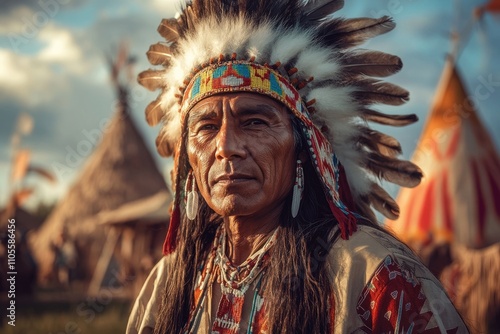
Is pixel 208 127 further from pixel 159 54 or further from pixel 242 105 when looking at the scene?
pixel 159 54

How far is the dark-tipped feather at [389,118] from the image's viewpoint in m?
2.68

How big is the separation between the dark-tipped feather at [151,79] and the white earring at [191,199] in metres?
0.50

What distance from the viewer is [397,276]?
197cm

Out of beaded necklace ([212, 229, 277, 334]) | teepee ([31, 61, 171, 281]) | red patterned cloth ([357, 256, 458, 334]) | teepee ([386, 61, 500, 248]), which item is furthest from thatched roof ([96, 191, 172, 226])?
red patterned cloth ([357, 256, 458, 334])

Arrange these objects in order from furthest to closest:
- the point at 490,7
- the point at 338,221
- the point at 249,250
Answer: the point at 490,7, the point at 249,250, the point at 338,221

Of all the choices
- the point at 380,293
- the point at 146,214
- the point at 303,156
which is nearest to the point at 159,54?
the point at 303,156

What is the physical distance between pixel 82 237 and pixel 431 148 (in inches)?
477

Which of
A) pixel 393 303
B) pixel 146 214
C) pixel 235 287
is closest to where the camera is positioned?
pixel 393 303

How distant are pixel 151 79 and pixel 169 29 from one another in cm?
27

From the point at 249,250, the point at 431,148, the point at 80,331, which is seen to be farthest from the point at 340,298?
the point at 431,148

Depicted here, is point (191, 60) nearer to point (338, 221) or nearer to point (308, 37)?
point (308, 37)

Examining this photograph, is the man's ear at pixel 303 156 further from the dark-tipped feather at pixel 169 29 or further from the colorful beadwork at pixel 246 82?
the dark-tipped feather at pixel 169 29

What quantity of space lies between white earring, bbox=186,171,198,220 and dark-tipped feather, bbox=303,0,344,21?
76cm

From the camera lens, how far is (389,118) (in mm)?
2705
